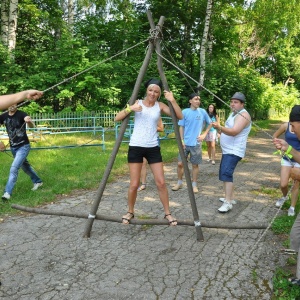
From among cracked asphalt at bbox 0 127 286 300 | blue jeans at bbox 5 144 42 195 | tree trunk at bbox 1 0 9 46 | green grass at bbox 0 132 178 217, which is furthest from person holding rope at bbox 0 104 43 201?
tree trunk at bbox 1 0 9 46

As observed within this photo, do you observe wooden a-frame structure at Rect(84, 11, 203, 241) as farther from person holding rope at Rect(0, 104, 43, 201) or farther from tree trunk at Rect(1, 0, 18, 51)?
tree trunk at Rect(1, 0, 18, 51)

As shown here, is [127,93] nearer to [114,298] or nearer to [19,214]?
[19,214]

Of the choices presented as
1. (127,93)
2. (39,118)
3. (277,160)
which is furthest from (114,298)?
(127,93)

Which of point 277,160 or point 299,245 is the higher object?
point 299,245

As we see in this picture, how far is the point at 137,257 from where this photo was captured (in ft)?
12.5

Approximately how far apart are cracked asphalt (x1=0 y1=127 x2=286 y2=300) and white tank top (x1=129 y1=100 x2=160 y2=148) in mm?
1210

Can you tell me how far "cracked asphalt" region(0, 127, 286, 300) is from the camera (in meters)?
3.14

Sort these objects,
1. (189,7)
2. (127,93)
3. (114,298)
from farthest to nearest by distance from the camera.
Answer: (189,7), (127,93), (114,298)

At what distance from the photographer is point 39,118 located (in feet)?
44.2

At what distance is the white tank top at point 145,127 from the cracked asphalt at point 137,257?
121 cm

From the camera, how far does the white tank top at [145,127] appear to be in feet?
14.0

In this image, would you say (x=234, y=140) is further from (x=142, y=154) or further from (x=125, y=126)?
(x=125, y=126)

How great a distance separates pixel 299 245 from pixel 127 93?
47.4ft

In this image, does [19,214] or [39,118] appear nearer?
[19,214]
